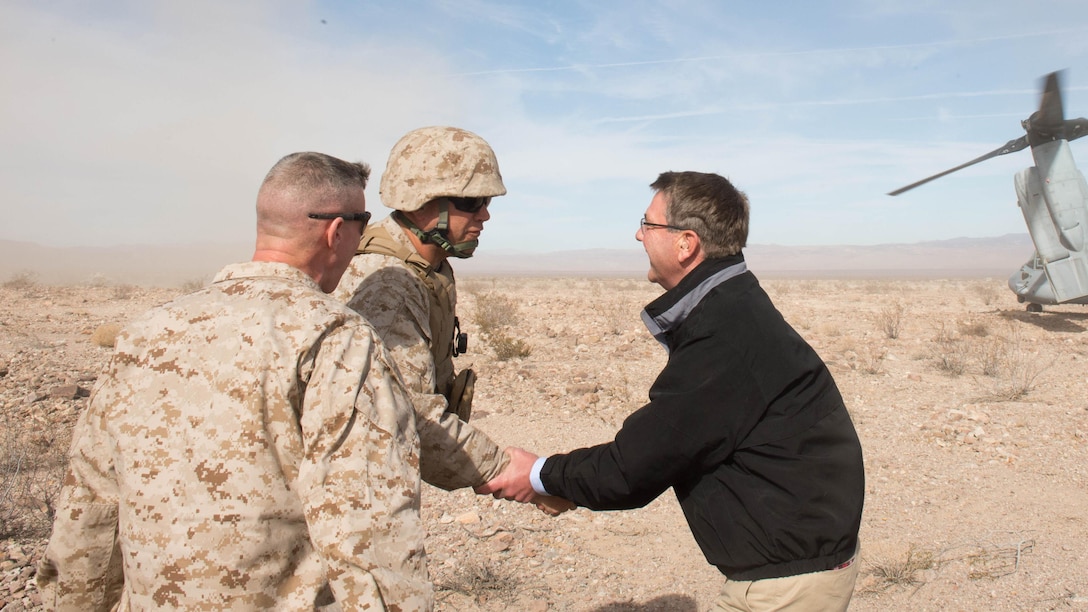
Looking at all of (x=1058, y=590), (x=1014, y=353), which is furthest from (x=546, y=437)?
(x=1014, y=353)

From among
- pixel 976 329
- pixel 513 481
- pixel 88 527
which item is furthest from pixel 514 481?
pixel 976 329

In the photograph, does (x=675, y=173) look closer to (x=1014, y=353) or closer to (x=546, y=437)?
(x=546, y=437)

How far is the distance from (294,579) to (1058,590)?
4800 mm

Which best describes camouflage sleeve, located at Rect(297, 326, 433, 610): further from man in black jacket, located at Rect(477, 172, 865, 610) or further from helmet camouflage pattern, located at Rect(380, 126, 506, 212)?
helmet camouflage pattern, located at Rect(380, 126, 506, 212)

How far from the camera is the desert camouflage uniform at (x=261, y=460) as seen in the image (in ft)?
5.21

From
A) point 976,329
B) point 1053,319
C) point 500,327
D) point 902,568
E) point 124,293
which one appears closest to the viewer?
point 902,568

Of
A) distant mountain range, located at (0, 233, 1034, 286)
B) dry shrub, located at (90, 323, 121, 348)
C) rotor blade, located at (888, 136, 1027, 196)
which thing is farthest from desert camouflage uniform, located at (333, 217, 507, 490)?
distant mountain range, located at (0, 233, 1034, 286)

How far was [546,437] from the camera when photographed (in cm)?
799

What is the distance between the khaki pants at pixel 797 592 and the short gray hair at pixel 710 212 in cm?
106

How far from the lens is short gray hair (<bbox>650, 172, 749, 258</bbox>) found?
2.42 m

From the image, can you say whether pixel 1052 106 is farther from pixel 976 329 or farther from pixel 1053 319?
pixel 976 329

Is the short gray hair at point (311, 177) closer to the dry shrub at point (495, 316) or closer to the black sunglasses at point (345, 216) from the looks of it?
the black sunglasses at point (345, 216)

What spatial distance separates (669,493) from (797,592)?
4352 mm

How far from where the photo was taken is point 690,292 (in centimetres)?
232
